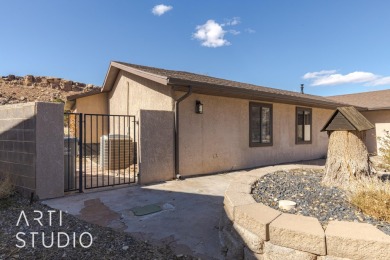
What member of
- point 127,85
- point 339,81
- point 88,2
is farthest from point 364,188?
point 339,81

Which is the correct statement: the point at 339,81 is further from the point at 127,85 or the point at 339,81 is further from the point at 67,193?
the point at 67,193

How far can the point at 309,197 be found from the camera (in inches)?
137

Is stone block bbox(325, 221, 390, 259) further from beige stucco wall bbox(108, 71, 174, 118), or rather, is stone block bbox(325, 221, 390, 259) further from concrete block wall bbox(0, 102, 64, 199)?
beige stucco wall bbox(108, 71, 174, 118)

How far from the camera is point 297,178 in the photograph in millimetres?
4621

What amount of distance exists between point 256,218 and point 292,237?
14.8 inches

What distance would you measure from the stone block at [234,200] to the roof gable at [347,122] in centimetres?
204

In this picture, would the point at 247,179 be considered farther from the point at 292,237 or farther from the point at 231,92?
the point at 231,92

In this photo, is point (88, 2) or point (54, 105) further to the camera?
point (88, 2)

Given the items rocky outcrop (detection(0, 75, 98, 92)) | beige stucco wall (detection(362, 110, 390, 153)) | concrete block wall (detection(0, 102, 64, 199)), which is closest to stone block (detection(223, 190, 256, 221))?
concrete block wall (detection(0, 102, 64, 199))

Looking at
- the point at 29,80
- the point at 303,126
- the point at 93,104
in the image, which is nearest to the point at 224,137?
the point at 303,126

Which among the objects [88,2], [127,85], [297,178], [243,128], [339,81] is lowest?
[297,178]

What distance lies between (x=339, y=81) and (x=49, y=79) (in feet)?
208

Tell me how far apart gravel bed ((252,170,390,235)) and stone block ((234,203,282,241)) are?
472mm

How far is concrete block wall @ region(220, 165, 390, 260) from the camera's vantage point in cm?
200
